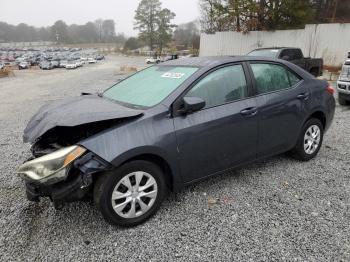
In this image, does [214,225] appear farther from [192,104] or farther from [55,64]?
[55,64]

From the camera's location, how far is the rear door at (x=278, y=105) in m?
3.45

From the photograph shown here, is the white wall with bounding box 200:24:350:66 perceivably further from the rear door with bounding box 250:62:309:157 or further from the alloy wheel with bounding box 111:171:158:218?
the alloy wheel with bounding box 111:171:158:218

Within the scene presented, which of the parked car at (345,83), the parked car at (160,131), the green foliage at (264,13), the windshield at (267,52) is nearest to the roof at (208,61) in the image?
the parked car at (160,131)

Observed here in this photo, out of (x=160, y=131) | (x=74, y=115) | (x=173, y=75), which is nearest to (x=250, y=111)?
(x=173, y=75)

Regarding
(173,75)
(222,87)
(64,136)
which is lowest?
(64,136)

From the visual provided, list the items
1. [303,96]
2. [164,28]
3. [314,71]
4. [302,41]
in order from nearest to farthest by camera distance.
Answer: [303,96] → [314,71] → [302,41] → [164,28]

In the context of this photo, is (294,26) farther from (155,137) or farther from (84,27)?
(84,27)

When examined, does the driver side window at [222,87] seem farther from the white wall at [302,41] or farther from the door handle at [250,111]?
the white wall at [302,41]

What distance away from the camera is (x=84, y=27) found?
131375 millimetres

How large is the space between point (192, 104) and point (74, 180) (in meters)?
1.25

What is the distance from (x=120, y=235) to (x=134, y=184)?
0.49 meters

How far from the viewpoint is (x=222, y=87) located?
321 centimetres

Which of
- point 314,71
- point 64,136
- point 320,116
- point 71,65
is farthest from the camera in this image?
point 71,65

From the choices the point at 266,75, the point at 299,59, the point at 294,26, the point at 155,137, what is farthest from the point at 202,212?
the point at 294,26
